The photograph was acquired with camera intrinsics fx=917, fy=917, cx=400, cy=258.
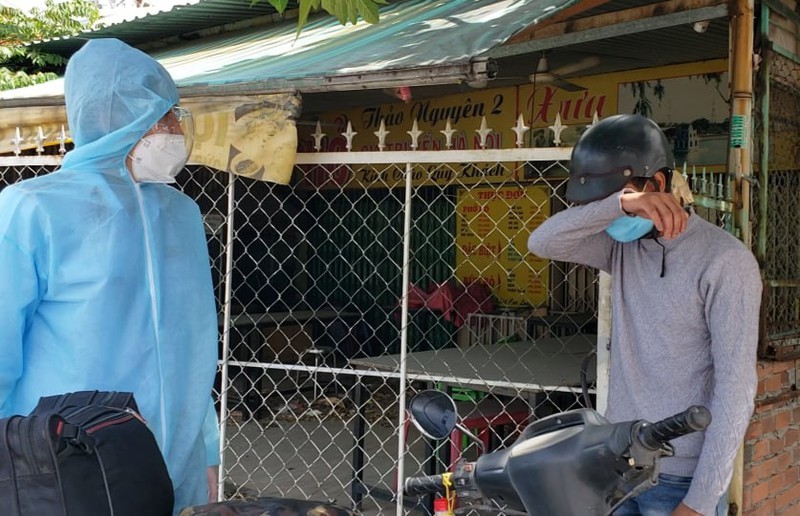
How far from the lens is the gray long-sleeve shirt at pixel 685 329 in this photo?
2.22m

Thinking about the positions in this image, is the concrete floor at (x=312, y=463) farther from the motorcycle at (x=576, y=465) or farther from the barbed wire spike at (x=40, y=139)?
the motorcycle at (x=576, y=465)

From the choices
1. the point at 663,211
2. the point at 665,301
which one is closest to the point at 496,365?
the point at 665,301

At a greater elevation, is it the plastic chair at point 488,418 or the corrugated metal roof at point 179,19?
the corrugated metal roof at point 179,19

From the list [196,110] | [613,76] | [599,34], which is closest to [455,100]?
[613,76]

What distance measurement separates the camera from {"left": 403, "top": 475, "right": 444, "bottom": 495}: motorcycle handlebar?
74.0 inches

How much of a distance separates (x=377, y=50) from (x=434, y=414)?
2.45 metres

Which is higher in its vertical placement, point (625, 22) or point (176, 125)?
point (625, 22)

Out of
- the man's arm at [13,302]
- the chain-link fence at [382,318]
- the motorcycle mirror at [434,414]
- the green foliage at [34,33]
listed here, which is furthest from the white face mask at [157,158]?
the green foliage at [34,33]

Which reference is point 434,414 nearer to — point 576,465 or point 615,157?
point 576,465

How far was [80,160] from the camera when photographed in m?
2.24

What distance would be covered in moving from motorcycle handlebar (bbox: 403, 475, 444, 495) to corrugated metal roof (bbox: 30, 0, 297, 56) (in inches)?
225

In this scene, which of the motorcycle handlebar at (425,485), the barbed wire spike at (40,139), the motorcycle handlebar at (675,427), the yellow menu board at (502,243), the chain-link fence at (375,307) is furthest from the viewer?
the yellow menu board at (502,243)

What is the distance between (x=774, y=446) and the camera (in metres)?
3.78

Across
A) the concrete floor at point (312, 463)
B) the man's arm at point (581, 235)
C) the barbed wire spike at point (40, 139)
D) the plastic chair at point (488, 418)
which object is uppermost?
the barbed wire spike at point (40, 139)
